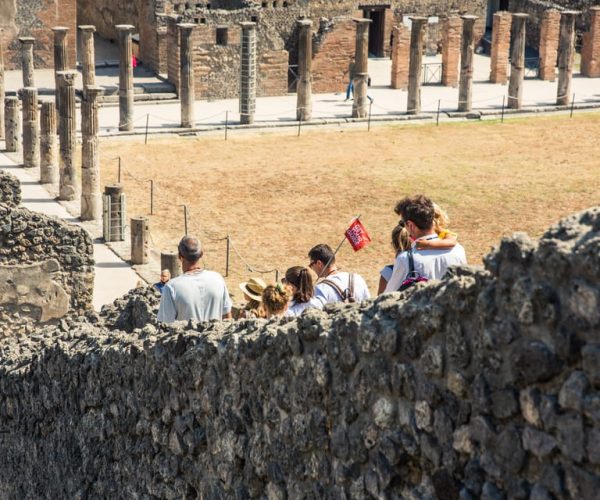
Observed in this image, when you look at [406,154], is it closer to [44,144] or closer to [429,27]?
[44,144]

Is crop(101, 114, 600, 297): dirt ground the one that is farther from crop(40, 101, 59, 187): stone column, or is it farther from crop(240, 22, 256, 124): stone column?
crop(240, 22, 256, 124): stone column

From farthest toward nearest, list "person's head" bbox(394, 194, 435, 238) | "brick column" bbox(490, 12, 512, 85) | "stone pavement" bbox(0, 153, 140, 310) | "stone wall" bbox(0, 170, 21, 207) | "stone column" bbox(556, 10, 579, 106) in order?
1. "brick column" bbox(490, 12, 512, 85)
2. "stone column" bbox(556, 10, 579, 106)
3. "stone pavement" bbox(0, 153, 140, 310)
4. "stone wall" bbox(0, 170, 21, 207)
5. "person's head" bbox(394, 194, 435, 238)

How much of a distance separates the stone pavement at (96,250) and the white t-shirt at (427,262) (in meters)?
9.55

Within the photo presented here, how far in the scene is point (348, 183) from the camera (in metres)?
25.5

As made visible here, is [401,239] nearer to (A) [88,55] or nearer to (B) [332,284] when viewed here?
(B) [332,284]

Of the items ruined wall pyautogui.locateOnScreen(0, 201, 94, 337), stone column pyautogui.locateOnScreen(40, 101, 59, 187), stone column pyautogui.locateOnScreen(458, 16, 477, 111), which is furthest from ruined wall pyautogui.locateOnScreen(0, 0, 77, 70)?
ruined wall pyautogui.locateOnScreen(0, 201, 94, 337)

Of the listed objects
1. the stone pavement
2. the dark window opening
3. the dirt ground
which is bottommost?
the stone pavement

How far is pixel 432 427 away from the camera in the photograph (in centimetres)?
557

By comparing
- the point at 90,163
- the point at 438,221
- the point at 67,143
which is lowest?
the point at 90,163

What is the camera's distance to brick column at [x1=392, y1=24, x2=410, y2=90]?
3603 centimetres

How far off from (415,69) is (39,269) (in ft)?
64.9

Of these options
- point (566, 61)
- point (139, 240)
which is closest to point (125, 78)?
point (566, 61)

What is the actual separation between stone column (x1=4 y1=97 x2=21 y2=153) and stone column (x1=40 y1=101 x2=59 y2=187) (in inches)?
80.0

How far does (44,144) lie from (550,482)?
69.8 ft
